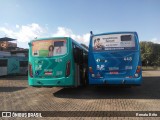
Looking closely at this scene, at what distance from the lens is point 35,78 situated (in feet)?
32.1

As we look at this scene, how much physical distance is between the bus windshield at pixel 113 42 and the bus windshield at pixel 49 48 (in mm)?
1598

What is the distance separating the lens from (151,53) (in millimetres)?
75562

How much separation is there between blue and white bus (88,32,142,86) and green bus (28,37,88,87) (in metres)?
1.08

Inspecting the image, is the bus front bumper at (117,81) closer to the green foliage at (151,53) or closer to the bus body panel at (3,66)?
the bus body panel at (3,66)

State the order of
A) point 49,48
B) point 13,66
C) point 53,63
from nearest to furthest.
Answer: point 53,63
point 49,48
point 13,66

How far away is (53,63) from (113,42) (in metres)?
3.06

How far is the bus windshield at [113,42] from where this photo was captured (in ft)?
31.7

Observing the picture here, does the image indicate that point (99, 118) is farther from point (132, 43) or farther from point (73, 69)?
point (132, 43)

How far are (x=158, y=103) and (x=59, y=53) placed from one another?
482 cm

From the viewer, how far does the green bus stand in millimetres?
9508

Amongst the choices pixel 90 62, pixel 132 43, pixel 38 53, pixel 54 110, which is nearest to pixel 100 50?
pixel 90 62

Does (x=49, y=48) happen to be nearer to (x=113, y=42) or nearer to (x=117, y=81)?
(x=113, y=42)

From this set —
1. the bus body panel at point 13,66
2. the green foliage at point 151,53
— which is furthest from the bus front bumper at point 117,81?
the green foliage at point 151,53

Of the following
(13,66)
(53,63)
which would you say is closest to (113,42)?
(53,63)
